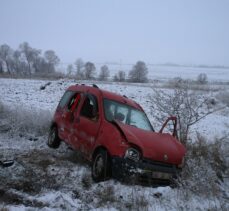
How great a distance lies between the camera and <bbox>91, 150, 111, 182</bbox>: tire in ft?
18.9

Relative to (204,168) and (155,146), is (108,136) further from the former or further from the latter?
(204,168)

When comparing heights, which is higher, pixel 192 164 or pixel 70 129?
pixel 70 129

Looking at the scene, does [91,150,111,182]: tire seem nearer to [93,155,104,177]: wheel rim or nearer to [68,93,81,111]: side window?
[93,155,104,177]: wheel rim

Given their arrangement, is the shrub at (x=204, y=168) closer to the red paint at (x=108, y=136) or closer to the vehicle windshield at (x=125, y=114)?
the red paint at (x=108, y=136)

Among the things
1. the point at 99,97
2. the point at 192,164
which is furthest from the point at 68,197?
the point at 192,164

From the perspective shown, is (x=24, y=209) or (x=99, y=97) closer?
(x=24, y=209)

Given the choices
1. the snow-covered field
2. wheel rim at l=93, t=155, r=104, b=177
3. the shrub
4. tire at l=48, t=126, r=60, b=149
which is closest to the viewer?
the snow-covered field

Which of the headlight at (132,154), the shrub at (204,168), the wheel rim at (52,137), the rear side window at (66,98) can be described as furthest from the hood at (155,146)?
the wheel rim at (52,137)

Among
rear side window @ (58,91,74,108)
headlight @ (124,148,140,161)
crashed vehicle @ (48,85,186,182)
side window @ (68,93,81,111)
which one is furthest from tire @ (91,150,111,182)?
rear side window @ (58,91,74,108)

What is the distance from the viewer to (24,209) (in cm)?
427

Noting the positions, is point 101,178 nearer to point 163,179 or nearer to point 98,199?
point 98,199

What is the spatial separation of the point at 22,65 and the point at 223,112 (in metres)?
94.6

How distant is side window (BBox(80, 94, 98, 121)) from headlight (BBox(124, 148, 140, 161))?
1457 millimetres

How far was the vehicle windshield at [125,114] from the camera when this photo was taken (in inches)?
266
